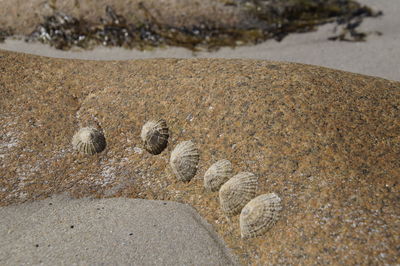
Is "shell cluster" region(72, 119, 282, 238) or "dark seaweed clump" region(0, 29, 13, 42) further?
"dark seaweed clump" region(0, 29, 13, 42)

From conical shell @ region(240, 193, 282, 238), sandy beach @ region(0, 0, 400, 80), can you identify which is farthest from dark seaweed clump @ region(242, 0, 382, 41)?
conical shell @ region(240, 193, 282, 238)

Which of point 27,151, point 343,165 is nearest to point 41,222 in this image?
point 27,151

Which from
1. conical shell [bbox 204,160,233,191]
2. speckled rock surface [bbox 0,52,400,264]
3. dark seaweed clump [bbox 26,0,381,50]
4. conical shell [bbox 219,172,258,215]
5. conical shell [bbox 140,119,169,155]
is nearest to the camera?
speckled rock surface [bbox 0,52,400,264]

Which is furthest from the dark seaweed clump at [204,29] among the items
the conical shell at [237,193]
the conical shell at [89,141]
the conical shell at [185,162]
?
the conical shell at [237,193]

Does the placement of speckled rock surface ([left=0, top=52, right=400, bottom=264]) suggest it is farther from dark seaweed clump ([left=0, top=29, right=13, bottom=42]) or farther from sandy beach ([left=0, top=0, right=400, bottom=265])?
dark seaweed clump ([left=0, top=29, right=13, bottom=42])

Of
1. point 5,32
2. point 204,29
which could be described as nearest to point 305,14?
point 204,29

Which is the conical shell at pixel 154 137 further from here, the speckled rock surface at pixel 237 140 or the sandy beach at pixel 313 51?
the sandy beach at pixel 313 51

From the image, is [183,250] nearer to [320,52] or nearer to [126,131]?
[126,131]

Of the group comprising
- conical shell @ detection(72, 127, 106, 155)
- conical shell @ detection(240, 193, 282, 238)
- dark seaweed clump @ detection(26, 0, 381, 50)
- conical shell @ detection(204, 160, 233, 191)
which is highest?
dark seaweed clump @ detection(26, 0, 381, 50)
